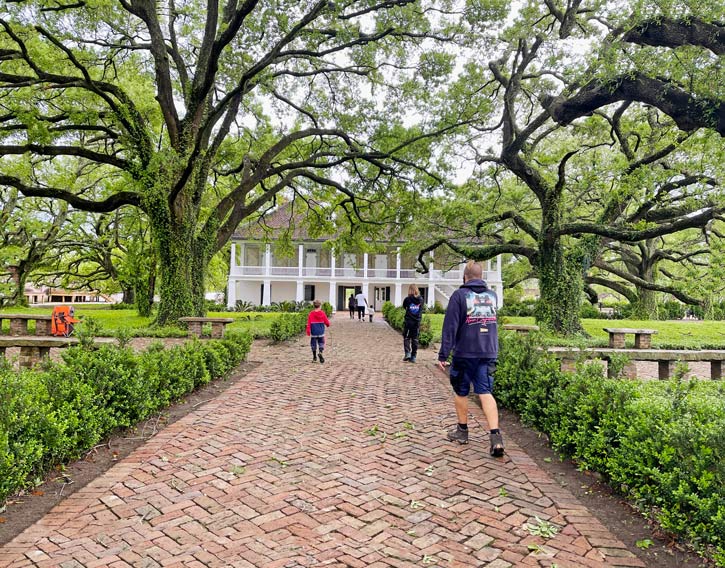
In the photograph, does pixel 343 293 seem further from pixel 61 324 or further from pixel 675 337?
pixel 61 324

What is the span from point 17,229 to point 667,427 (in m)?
28.3

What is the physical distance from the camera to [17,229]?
22781 mm

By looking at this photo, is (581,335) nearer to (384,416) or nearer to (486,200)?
(486,200)

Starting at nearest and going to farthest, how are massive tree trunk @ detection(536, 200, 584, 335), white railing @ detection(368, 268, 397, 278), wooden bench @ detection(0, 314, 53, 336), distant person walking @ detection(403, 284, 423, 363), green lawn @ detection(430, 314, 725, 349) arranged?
distant person walking @ detection(403, 284, 423, 363)
wooden bench @ detection(0, 314, 53, 336)
green lawn @ detection(430, 314, 725, 349)
massive tree trunk @ detection(536, 200, 584, 335)
white railing @ detection(368, 268, 397, 278)

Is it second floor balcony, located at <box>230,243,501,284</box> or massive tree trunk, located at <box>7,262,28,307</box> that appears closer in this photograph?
massive tree trunk, located at <box>7,262,28,307</box>

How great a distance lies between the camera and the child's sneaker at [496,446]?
13.6ft

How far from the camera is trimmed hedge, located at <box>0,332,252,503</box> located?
314 centimetres

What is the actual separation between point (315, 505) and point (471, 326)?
2.27 metres

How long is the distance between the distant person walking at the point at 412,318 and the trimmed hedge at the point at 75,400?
16.8ft

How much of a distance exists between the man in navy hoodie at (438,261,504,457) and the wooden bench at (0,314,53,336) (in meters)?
10.4

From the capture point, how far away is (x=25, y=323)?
1236 cm

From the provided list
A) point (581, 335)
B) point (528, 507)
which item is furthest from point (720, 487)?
point (581, 335)

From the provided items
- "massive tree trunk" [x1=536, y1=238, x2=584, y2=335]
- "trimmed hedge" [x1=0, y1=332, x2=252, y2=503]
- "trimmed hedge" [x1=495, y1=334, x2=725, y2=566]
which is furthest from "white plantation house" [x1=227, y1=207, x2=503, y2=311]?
"trimmed hedge" [x1=495, y1=334, x2=725, y2=566]

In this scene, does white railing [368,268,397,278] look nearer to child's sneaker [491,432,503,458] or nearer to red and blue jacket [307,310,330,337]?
red and blue jacket [307,310,330,337]
